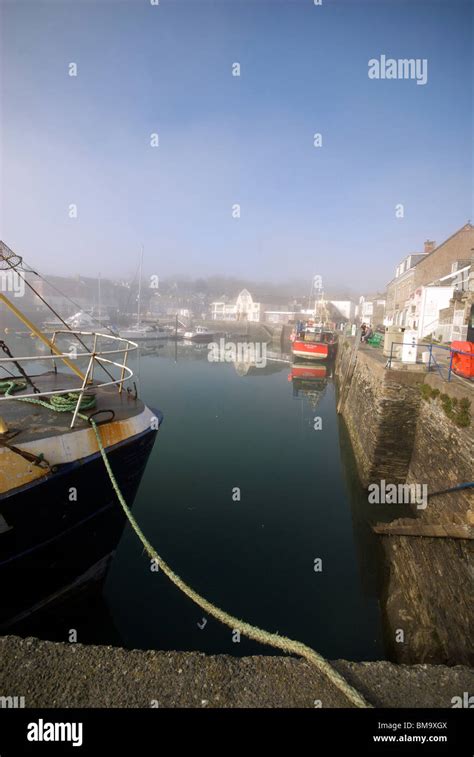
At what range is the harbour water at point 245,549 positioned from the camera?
6.32 meters

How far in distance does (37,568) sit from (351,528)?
26.6 feet

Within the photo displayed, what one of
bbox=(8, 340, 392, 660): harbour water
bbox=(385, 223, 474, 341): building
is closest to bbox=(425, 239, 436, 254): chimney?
bbox=(385, 223, 474, 341): building

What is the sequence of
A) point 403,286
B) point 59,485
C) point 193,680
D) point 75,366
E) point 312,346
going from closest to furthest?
point 193,680, point 59,485, point 75,366, point 312,346, point 403,286

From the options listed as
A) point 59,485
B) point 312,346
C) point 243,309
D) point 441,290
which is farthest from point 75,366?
point 243,309

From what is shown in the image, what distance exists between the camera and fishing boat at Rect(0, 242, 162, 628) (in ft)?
15.4

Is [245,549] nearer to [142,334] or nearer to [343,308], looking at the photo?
[142,334]

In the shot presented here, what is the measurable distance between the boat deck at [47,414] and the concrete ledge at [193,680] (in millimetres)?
2624

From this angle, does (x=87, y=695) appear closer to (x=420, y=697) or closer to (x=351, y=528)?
(x=420, y=697)

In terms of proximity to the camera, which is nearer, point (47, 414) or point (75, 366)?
point (47, 414)

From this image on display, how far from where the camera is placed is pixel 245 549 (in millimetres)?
8617

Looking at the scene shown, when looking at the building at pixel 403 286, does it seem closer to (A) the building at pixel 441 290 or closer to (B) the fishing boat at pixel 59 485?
(A) the building at pixel 441 290

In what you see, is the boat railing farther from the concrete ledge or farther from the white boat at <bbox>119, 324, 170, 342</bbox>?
the white boat at <bbox>119, 324, 170, 342</bbox>

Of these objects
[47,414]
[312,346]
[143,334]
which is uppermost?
[143,334]

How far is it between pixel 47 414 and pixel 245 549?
5.69 metres
